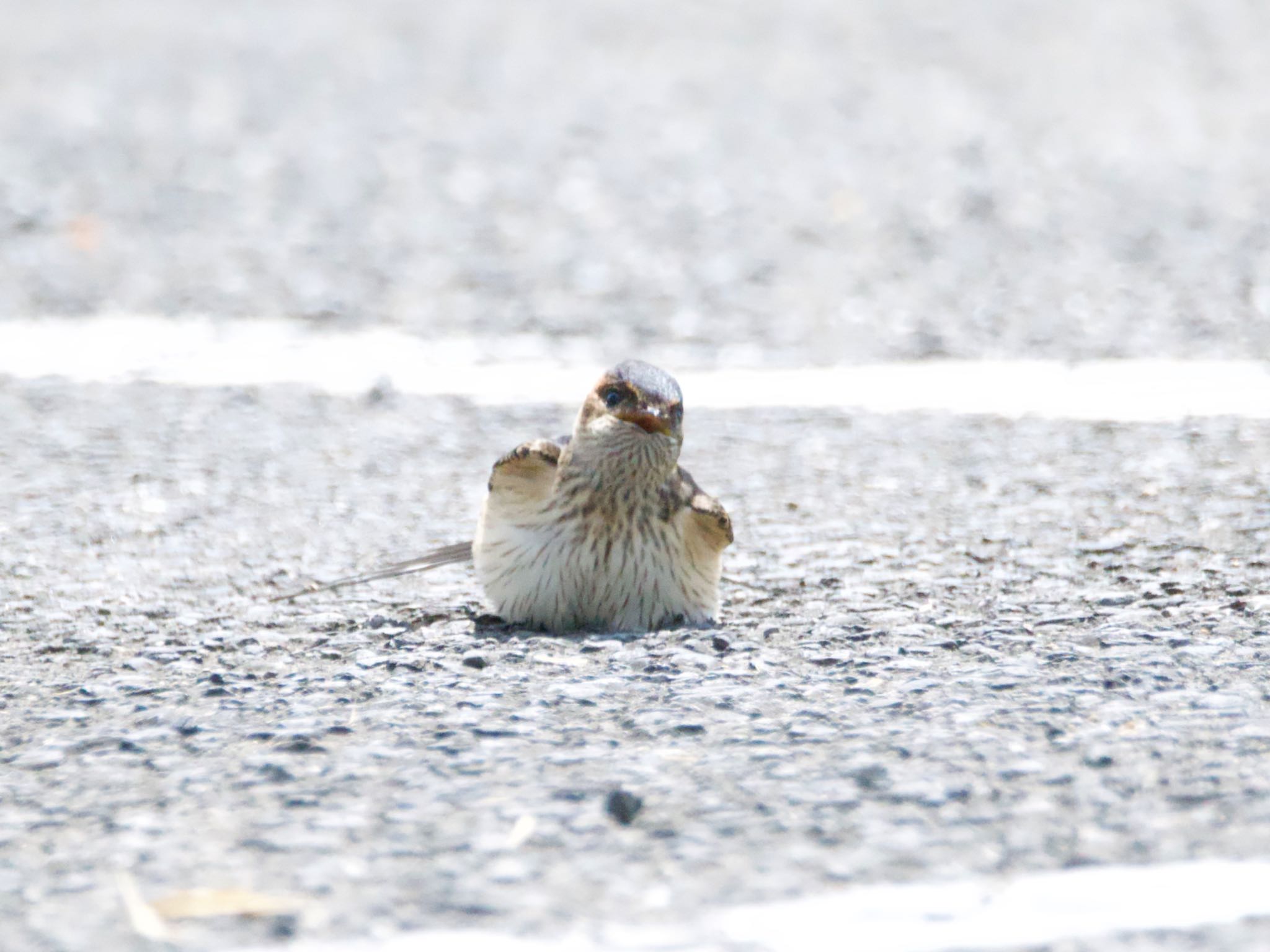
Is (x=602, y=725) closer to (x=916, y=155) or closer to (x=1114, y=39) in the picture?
(x=916, y=155)

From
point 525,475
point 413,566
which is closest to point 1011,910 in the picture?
point 525,475

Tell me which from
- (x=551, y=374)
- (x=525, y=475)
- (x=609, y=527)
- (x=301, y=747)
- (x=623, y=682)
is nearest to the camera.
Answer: (x=301, y=747)

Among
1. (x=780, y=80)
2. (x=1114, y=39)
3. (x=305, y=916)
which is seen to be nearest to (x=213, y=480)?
(x=305, y=916)

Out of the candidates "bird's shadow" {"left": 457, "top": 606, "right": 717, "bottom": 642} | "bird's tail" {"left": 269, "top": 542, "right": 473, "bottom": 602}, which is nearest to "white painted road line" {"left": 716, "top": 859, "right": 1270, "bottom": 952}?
"bird's shadow" {"left": 457, "top": 606, "right": 717, "bottom": 642}

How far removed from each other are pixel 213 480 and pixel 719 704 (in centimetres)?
235

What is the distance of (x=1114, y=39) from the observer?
42.3ft

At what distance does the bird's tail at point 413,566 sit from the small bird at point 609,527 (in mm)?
154

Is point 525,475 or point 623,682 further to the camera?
point 525,475

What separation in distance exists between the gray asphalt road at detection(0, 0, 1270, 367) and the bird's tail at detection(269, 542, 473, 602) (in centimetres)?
212

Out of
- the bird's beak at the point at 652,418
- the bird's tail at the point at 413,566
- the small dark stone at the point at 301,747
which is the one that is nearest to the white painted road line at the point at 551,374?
the bird's tail at the point at 413,566

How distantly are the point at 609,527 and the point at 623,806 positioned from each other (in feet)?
4.36

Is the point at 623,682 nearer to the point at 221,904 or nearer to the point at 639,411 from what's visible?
the point at 639,411

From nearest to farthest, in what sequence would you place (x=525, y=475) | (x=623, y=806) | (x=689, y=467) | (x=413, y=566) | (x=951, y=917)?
(x=951, y=917) → (x=623, y=806) → (x=525, y=475) → (x=413, y=566) → (x=689, y=467)

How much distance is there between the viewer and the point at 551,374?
21.6ft
